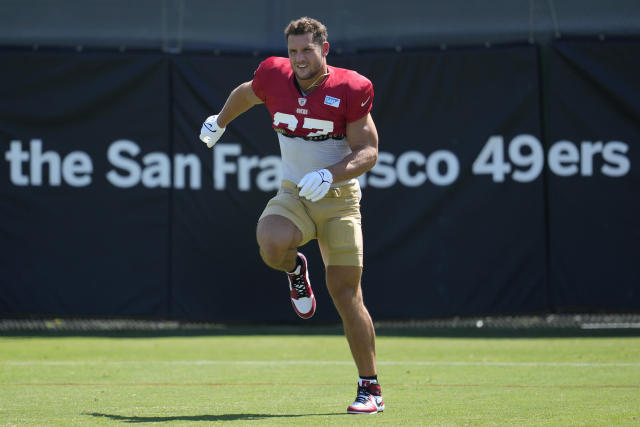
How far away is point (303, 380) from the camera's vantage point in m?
7.55

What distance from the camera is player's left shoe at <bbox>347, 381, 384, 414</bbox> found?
5789mm

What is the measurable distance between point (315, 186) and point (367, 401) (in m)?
1.26

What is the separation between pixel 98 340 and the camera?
35.2ft

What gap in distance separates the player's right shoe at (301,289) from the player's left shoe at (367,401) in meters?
0.81

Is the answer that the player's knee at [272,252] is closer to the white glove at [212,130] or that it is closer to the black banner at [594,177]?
the white glove at [212,130]

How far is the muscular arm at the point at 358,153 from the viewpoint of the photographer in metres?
5.87

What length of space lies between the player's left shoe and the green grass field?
0.34 feet

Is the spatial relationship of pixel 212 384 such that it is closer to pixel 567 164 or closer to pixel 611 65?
pixel 567 164

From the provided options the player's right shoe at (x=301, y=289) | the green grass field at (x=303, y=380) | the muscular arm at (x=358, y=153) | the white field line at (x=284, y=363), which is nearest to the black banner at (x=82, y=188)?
the green grass field at (x=303, y=380)

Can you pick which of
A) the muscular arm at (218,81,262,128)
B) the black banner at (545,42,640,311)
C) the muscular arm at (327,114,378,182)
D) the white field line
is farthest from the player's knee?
the black banner at (545,42,640,311)

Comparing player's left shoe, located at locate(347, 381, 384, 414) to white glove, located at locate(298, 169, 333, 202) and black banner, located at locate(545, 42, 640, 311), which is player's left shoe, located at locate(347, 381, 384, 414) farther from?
black banner, located at locate(545, 42, 640, 311)

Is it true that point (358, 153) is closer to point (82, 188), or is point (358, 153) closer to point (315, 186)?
point (315, 186)

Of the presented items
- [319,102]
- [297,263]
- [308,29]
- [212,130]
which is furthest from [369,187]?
[308,29]

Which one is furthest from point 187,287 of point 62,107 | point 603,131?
point 603,131
